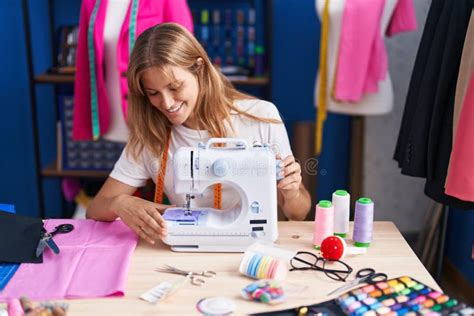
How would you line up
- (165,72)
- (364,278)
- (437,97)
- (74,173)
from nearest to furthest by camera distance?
(364,278)
(165,72)
(437,97)
(74,173)

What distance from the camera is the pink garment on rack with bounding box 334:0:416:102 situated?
2.52m

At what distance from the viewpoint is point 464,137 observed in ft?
5.98

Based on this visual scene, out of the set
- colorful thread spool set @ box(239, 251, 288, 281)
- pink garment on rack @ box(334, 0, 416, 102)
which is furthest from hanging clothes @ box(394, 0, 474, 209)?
colorful thread spool set @ box(239, 251, 288, 281)

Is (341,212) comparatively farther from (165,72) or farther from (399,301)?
(165,72)

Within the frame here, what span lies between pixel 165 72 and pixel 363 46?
1.22 m

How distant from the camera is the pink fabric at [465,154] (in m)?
1.80

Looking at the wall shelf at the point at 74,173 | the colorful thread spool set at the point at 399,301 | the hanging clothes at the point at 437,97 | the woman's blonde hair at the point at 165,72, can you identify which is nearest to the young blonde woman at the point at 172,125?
the woman's blonde hair at the point at 165,72

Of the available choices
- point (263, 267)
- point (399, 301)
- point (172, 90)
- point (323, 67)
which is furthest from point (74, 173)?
point (399, 301)

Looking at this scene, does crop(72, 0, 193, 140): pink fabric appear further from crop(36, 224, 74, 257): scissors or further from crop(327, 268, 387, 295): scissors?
crop(327, 268, 387, 295): scissors

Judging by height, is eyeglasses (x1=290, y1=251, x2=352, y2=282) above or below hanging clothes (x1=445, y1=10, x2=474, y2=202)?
below

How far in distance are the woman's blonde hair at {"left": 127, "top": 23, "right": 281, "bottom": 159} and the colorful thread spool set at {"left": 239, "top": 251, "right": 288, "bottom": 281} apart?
520mm

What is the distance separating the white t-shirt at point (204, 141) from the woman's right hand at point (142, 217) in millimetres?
200

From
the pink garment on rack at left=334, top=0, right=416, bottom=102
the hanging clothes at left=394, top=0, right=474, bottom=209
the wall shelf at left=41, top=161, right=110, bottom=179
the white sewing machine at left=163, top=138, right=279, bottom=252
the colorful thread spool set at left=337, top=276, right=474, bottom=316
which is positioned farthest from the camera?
the wall shelf at left=41, top=161, right=110, bottom=179

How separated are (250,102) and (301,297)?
763 mm
